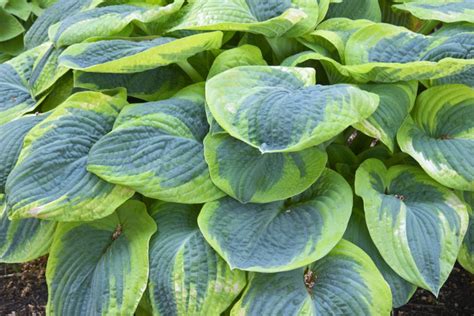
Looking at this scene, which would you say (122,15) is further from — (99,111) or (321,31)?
(321,31)

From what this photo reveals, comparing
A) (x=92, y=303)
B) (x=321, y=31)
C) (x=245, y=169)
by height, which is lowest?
(x=92, y=303)

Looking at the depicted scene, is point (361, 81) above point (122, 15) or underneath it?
underneath

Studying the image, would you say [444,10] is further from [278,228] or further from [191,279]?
[191,279]

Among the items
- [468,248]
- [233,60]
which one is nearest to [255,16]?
[233,60]

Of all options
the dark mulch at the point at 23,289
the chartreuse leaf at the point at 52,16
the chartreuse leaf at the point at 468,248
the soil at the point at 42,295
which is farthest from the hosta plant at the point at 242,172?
the dark mulch at the point at 23,289

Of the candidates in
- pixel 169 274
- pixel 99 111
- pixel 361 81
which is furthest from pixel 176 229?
pixel 361 81

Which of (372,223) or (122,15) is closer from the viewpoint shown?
(372,223)

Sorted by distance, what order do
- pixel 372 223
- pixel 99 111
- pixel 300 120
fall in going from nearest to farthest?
pixel 300 120
pixel 372 223
pixel 99 111
